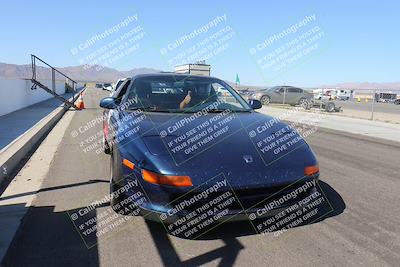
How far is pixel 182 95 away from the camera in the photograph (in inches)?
222

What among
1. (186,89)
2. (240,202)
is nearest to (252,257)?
(240,202)

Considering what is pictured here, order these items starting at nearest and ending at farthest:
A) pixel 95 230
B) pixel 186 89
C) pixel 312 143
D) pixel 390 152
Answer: pixel 95 230
pixel 186 89
pixel 390 152
pixel 312 143

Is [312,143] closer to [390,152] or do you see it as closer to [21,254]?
[390,152]

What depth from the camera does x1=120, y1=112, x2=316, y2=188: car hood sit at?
3723mm

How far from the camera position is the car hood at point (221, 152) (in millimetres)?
3723

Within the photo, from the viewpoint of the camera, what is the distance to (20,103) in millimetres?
18438

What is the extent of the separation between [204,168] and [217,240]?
2.29 ft

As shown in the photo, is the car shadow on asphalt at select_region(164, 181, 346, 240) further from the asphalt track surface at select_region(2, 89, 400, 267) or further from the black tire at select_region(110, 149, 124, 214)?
the black tire at select_region(110, 149, 124, 214)

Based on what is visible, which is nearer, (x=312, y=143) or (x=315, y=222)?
(x=315, y=222)

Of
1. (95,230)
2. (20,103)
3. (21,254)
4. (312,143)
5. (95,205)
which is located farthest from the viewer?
(20,103)

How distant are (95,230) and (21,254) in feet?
2.47

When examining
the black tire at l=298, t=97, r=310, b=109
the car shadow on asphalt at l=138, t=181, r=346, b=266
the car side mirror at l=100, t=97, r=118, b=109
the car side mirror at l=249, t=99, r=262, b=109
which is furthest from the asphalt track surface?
the black tire at l=298, t=97, r=310, b=109

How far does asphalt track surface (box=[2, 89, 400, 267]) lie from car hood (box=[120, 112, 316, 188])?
59 cm

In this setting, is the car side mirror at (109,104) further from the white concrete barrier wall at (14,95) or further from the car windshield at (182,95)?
the white concrete barrier wall at (14,95)
